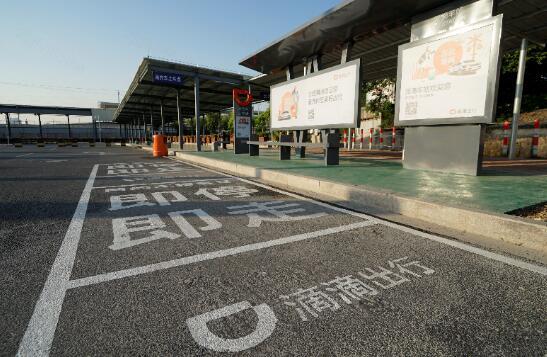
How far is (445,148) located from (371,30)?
4.16 meters

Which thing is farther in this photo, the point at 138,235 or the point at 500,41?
the point at 500,41

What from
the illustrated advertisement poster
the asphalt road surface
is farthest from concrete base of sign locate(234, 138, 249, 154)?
the asphalt road surface

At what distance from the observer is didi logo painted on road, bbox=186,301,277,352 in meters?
1.39

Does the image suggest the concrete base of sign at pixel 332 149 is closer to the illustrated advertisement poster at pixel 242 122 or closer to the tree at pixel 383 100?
the illustrated advertisement poster at pixel 242 122

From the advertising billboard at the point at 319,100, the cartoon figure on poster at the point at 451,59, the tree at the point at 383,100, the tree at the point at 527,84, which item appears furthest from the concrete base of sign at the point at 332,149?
the tree at the point at 383,100

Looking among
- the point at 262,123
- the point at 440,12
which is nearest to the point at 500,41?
the point at 440,12

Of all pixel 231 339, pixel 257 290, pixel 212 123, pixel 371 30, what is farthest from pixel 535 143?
pixel 212 123

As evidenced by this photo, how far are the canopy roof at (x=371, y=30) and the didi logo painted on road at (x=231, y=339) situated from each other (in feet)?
23.6

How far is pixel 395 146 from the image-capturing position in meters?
16.5

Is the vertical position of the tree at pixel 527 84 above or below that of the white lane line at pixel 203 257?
above

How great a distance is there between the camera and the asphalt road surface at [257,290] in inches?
55.9

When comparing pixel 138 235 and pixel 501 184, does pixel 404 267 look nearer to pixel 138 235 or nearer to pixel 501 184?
pixel 138 235

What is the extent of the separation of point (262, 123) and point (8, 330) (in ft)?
162

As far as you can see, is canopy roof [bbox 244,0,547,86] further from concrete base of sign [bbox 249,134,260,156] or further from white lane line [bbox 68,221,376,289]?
white lane line [bbox 68,221,376,289]
